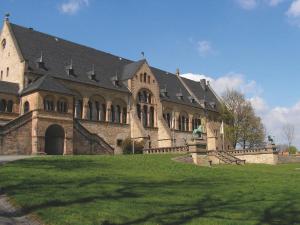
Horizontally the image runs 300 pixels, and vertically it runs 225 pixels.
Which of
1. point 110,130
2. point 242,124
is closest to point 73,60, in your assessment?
point 110,130

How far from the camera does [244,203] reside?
14.7m

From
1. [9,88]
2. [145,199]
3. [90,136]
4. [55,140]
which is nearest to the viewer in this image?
[145,199]

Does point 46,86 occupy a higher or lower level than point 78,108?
higher

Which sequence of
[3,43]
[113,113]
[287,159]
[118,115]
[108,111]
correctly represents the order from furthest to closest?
[287,159] < [118,115] < [113,113] < [108,111] < [3,43]

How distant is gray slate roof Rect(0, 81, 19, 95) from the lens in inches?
1683

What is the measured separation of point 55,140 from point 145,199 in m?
29.4

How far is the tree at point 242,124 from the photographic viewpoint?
67.2m

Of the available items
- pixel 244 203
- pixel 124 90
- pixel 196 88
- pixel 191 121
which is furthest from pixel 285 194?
pixel 196 88

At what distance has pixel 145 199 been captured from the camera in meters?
14.3

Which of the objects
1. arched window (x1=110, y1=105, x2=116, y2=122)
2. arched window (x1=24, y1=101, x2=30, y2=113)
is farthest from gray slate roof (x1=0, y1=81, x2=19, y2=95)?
arched window (x1=110, y1=105, x2=116, y2=122)

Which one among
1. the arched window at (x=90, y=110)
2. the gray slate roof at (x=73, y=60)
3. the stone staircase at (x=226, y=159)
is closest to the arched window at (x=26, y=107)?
the gray slate roof at (x=73, y=60)

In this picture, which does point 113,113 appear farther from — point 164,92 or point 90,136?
point 164,92

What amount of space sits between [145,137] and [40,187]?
37.1m

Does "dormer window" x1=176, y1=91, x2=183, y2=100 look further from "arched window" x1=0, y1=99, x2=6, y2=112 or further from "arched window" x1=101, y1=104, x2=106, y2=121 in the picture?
"arched window" x1=0, y1=99, x2=6, y2=112
